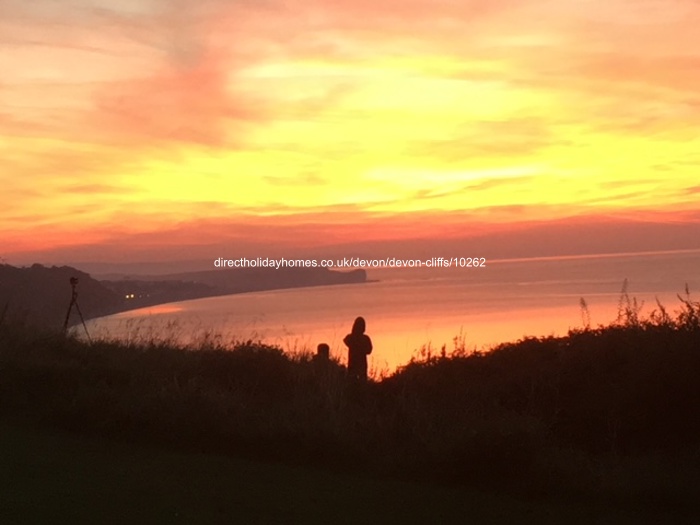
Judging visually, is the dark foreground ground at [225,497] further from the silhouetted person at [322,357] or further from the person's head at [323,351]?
the person's head at [323,351]

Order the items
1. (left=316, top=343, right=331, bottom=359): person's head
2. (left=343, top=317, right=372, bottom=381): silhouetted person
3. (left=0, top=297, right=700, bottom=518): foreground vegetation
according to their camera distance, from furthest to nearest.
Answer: (left=316, top=343, right=331, bottom=359): person's head → (left=343, top=317, right=372, bottom=381): silhouetted person → (left=0, top=297, right=700, bottom=518): foreground vegetation

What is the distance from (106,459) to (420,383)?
5932 millimetres

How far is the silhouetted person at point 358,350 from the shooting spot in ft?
40.3

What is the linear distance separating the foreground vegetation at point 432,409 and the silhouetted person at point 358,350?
0.36 m

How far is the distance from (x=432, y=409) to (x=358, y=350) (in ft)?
10.9

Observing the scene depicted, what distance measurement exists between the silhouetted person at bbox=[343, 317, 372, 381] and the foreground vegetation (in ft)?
1.20

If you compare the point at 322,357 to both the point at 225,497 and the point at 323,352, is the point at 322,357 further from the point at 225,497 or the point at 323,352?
the point at 225,497

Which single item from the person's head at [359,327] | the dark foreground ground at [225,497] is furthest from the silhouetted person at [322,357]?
the dark foreground ground at [225,497]

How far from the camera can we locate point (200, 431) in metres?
8.15

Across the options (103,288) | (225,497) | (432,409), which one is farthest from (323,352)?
(103,288)

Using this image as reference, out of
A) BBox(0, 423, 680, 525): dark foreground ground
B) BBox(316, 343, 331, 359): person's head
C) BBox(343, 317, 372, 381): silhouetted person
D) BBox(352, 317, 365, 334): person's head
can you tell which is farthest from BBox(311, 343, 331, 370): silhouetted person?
BBox(0, 423, 680, 525): dark foreground ground

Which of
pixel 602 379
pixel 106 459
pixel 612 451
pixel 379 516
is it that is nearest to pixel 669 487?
pixel 612 451

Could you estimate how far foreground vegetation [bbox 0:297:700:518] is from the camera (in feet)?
23.1

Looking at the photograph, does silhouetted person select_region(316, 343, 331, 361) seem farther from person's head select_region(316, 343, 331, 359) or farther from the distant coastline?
the distant coastline
